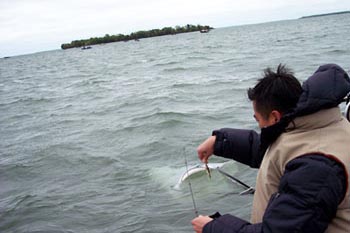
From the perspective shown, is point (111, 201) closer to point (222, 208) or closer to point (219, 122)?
point (222, 208)

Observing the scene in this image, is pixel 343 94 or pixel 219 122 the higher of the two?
pixel 343 94

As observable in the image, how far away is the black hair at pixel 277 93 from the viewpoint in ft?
→ 7.54

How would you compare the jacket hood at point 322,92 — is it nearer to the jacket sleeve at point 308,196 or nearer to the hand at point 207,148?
the jacket sleeve at point 308,196

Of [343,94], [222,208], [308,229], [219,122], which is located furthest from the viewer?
[219,122]

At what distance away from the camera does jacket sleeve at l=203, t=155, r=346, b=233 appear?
1.91 m

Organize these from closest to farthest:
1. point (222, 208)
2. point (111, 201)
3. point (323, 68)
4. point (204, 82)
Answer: point (323, 68), point (222, 208), point (111, 201), point (204, 82)

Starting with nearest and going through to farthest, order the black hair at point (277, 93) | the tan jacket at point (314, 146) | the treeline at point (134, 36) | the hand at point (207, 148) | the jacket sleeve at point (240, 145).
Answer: the tan jacket at point (314, 146) < the black hair at point (277, 93) < the jacket sleeve at point (240, 145) < the hand at point (207, 148) < the treeline at point (134, 36)

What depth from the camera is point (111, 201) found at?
23.3ft

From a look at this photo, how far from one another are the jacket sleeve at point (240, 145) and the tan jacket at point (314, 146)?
0.75 meters

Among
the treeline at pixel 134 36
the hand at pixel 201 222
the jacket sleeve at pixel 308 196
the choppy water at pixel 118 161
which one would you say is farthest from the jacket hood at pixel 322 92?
the treeline at pixel 134 36

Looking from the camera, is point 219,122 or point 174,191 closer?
point 174,191

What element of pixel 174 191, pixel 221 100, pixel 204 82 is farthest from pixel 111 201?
pixel 204 82

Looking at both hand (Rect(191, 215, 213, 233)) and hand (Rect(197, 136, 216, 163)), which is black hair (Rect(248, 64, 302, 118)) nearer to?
hand (Rect(191, 215, 213, 233))

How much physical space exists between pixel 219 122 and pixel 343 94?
32.1 ft
